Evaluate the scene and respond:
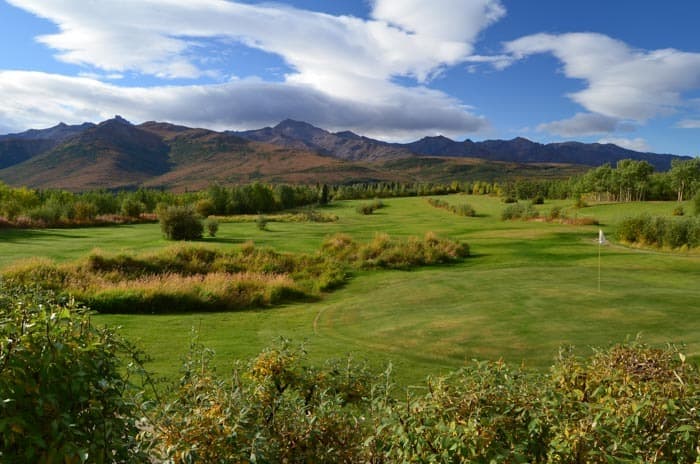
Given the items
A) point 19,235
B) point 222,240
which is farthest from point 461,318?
point 19,235

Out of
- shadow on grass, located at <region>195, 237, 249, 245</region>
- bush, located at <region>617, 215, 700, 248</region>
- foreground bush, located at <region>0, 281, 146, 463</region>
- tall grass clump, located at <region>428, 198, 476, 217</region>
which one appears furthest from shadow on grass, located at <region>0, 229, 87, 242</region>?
tall grass clump, located at <region>428, 198, 476, 217</region>

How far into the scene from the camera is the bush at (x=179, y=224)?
4709cm

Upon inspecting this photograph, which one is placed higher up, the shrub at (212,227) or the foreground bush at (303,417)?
the foreground bush at (303,417)

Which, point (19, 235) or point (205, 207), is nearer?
point (19, 235)

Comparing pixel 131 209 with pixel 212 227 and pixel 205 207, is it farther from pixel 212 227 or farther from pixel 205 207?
pixel 212 227

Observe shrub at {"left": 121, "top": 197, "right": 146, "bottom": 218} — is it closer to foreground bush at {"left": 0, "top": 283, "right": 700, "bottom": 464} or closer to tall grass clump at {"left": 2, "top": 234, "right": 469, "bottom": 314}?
tall grass clump at {"left": 2, "top": 234, "right": 469, "bottom": 314}

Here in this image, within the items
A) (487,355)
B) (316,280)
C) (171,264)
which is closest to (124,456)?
(487,355)

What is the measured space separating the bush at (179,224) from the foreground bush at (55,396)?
45.5m

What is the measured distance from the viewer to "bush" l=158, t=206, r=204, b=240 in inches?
1854

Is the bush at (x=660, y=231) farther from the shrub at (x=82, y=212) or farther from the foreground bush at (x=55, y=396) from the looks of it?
the shrub at (x=82, y=212)

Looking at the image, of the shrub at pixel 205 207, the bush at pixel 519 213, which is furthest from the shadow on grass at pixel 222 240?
the bush at pixel 519 213

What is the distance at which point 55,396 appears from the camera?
351cm

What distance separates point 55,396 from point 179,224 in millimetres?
46426

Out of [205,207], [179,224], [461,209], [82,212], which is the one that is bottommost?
[82,212]
